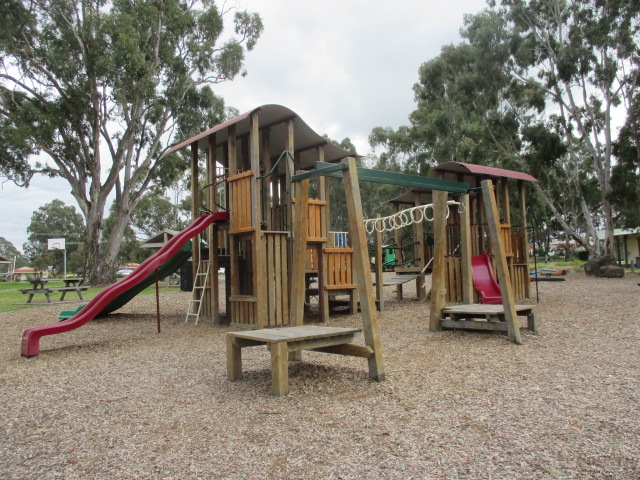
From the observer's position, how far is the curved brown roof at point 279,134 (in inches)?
363

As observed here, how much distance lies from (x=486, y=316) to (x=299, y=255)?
3.19 meters

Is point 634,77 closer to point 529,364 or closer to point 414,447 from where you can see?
point 529,364

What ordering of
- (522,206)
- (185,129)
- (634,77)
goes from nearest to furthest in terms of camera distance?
(522,206), (634,77), (185,129)

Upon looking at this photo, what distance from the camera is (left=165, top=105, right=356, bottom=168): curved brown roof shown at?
30.2 feet

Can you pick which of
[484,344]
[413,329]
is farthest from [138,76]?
[484,344]

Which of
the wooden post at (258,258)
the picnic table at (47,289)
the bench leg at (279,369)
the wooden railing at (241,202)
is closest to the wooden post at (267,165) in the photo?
the wooden railing at (241,202)

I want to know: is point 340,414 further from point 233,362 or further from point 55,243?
point 55,243

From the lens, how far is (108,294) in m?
7.57

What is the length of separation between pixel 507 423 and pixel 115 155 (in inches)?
996

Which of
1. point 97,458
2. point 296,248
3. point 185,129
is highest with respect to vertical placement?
point 185,129

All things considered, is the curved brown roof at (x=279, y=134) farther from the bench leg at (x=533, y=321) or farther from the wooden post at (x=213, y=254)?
the bench leg at (x=533, y=321)

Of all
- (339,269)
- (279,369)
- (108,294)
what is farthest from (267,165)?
(279,369)

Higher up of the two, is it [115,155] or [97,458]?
[115,155]

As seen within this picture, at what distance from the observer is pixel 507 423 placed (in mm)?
3396
